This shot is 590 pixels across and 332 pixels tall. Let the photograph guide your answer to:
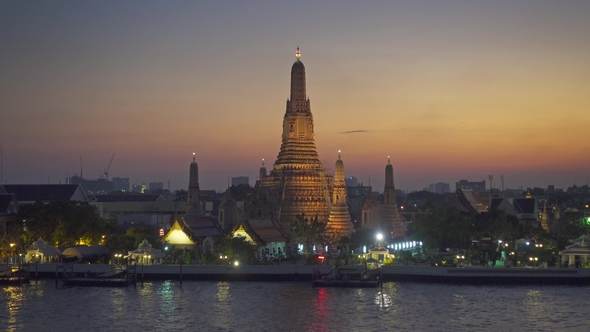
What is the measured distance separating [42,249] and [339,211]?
1392 inches

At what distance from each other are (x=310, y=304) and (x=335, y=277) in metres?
9.42

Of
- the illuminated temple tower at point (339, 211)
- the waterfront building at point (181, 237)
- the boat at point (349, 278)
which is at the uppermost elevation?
the illuminated temple tower at point (339, 211)

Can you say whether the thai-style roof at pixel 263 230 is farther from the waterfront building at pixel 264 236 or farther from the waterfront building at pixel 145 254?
the waterfront building at pixel 145 254

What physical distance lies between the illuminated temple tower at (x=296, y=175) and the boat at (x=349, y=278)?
3077 centimetres

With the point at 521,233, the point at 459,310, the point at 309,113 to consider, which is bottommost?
the point at 459,310

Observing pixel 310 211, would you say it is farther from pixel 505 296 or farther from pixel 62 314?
pixel 62 314

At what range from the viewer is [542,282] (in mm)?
69500

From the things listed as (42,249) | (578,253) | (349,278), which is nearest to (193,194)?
(42,249)

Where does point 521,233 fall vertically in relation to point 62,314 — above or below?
above

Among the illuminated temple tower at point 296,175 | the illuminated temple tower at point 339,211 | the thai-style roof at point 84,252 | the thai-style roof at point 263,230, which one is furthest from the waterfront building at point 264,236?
the thai-style roof at point 84,252

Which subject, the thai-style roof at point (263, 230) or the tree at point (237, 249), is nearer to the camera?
the tree at point (237, 249)

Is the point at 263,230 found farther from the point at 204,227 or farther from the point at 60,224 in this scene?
the point at 60,224

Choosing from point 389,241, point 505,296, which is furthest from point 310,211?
point 505,296

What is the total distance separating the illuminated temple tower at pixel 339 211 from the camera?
99.4m
